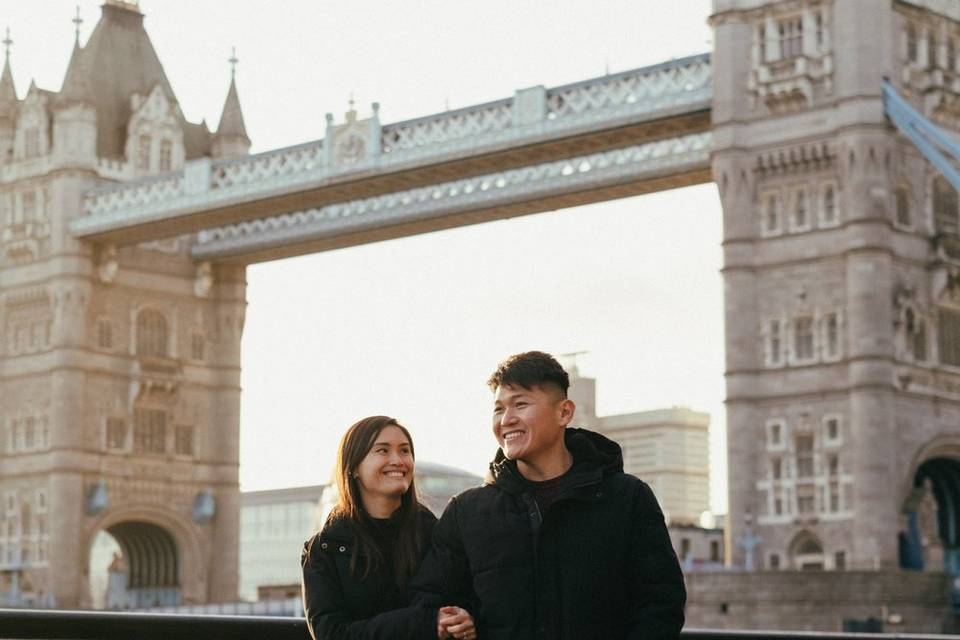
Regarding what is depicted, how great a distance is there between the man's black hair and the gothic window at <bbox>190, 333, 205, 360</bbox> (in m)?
48.4

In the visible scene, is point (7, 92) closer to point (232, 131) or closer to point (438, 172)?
point (232, 131)

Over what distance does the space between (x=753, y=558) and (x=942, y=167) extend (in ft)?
27.7

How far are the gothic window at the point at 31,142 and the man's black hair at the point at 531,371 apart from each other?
159 feet

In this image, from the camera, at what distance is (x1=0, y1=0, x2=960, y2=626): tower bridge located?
35562 mm

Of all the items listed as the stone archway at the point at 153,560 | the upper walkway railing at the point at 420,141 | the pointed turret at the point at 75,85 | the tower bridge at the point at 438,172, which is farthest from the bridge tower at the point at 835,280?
the pointed turret at the point at 75,85

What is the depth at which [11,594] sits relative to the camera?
50.3m

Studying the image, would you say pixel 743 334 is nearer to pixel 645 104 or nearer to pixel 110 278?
pixel 645 104

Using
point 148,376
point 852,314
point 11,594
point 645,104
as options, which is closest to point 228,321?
point 148,376

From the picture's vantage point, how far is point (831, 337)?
36.3 metres

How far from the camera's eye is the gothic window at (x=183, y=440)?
52531mm

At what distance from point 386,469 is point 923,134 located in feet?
101

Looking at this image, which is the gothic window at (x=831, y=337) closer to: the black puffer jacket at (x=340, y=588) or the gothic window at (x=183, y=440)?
the gothic window at (x=183, y=440)

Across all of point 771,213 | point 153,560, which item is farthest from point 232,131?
point 771,213

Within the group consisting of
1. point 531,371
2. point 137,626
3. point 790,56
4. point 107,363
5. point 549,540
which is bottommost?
point 137,626
